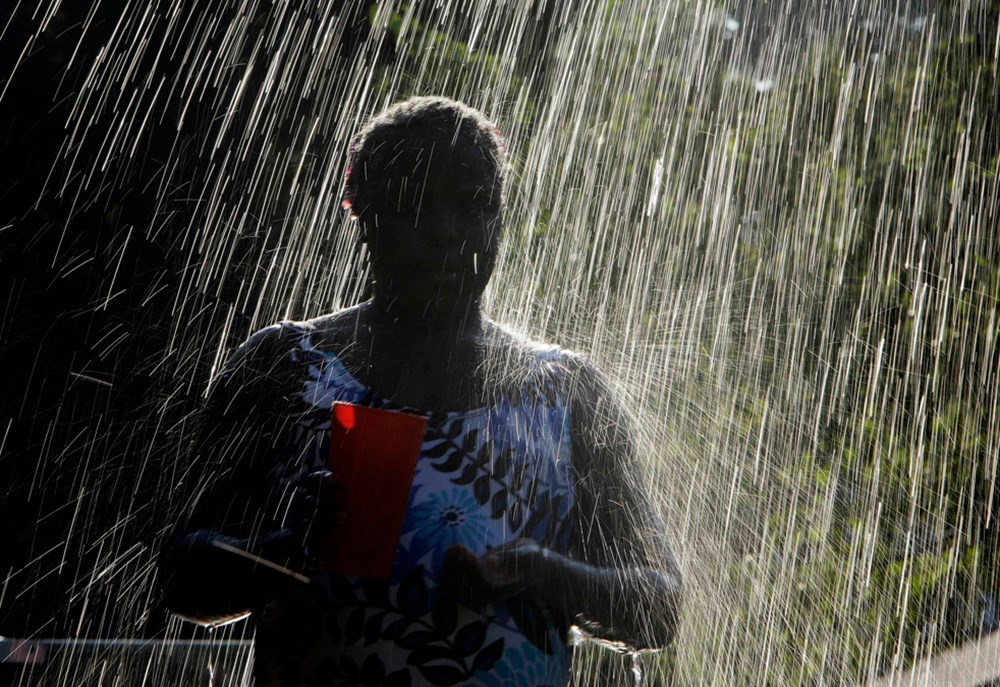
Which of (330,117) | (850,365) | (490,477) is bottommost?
(490,477)

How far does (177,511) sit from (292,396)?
0.31 meters

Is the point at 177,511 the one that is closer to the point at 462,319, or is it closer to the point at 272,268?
the point at 462,319

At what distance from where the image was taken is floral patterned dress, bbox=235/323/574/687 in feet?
5.13

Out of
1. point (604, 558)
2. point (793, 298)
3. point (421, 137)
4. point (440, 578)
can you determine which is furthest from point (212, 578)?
point (793, 298)

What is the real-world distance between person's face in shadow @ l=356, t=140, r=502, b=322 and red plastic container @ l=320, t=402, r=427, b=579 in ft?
0.93

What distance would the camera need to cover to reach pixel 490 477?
1.67 metres

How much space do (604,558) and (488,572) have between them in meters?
0.23

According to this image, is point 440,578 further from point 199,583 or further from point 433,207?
point 433,207

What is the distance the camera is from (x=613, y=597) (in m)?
1.63

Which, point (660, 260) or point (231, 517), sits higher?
point (660, 260)

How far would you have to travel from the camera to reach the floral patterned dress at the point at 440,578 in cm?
156

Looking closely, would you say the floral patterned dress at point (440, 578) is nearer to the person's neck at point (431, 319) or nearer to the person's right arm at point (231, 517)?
the person's right arm at point (231, 517)

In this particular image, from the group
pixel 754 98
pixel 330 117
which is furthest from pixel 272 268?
pixel 754 98

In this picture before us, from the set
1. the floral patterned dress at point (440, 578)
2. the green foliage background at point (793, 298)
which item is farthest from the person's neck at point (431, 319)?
the green foliage background at point (793, 298)
